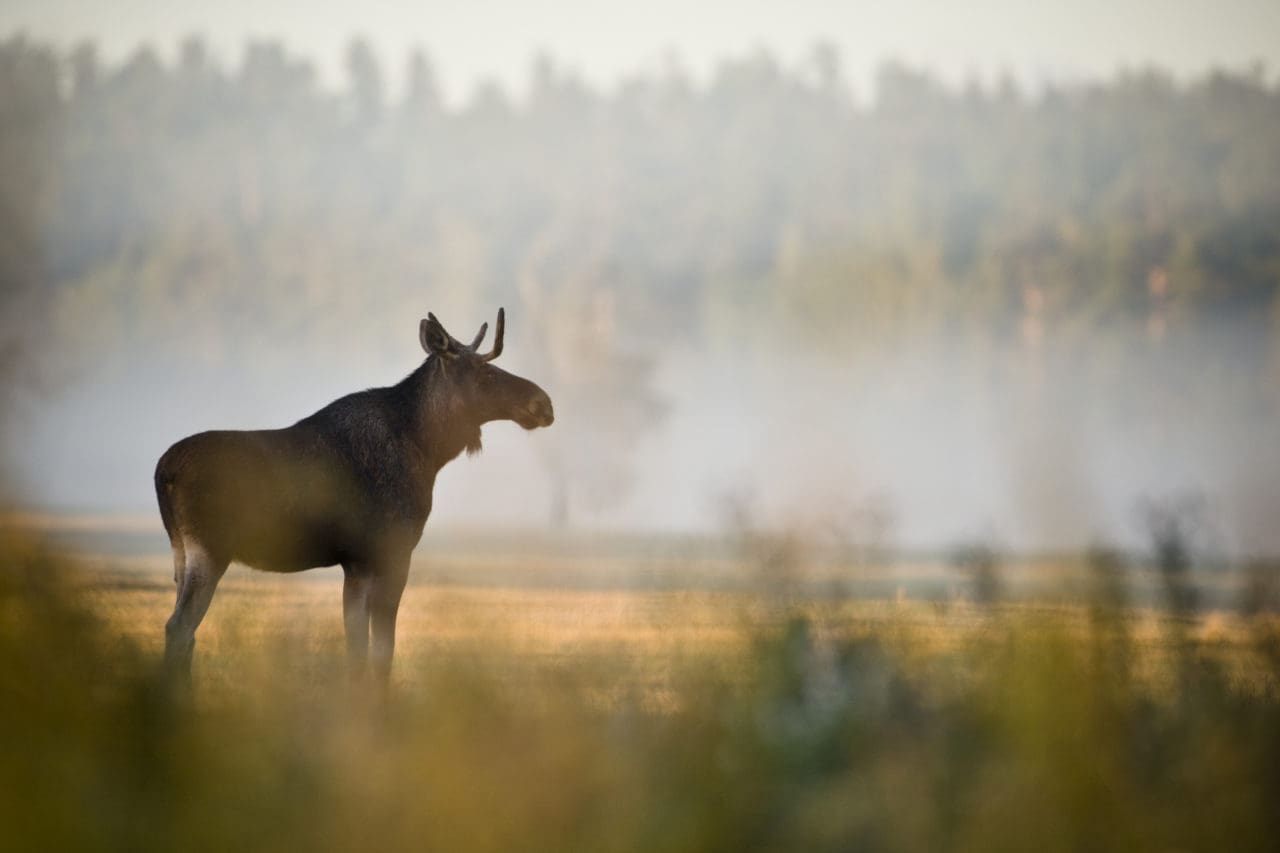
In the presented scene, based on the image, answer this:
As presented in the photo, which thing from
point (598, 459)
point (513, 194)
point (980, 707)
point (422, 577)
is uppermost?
point (513, 194)

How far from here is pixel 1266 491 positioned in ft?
175

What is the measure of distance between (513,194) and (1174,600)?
82610mm

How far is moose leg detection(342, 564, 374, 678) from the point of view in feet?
35.7

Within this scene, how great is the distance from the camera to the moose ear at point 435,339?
11922mm

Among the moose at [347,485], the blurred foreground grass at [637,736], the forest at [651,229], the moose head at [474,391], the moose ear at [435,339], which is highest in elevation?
the forest at [651,229]

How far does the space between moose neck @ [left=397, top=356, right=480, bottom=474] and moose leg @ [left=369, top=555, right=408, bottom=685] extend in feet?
3.28

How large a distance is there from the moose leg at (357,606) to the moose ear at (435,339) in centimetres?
170

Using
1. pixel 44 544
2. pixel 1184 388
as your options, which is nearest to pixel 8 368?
pixel 1184 388

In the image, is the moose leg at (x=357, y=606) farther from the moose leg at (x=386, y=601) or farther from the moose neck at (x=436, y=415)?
the moose neck at (x=436, y=415)

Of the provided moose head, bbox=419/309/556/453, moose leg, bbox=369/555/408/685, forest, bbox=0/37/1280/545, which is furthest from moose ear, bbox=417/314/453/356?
forest, bbox=0/37/1280/545

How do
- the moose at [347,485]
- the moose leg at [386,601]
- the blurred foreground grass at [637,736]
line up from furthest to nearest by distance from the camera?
the moose leg at [386,601] → the moose at [347,485] → the blurred foreground grass at [637,736]

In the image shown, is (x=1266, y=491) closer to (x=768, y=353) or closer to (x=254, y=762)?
(x=768, y=353)

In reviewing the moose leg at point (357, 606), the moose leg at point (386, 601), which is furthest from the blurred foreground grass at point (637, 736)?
the moose leg at point (386, 601)

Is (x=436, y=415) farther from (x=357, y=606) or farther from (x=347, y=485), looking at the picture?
(x=357, y=606)
